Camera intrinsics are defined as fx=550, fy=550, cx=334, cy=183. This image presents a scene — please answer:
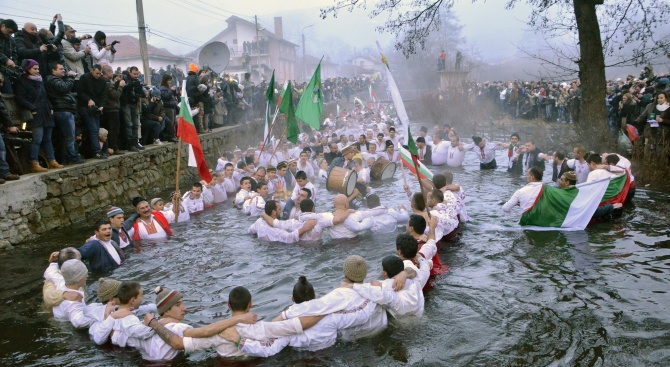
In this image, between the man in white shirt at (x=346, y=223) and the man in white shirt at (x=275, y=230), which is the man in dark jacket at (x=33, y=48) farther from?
the man in white shirt at (x=346, y=223)

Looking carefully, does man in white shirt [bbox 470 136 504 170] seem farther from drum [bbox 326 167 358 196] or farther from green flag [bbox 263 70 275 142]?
green flag [bbox 263 70 275 142]

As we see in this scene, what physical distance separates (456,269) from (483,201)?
475cm

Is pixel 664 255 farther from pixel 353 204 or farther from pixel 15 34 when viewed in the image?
pixel 15 34

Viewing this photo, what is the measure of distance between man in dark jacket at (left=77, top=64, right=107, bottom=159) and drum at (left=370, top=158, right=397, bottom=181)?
7.31m

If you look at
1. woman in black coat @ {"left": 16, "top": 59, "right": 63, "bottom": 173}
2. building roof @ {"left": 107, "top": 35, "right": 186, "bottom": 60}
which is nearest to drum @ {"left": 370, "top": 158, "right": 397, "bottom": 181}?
woman in black coat @ {"left": 16, "top": 59, "right": 63, "bottom": 173}

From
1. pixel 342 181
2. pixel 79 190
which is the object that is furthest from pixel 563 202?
pixel 79 190

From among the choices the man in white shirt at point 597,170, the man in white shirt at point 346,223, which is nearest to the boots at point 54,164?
the man in white shirt at point 346,223

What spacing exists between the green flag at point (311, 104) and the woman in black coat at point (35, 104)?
5128mm

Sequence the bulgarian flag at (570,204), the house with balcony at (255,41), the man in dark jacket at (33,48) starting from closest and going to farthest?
the bulgarian flag at (570,204) < the man in dark jacket at (33,48) < the house with balcony at (255,41)

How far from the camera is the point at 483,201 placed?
12281mm

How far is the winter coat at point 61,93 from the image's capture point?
10.0m

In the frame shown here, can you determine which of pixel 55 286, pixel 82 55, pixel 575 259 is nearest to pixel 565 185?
pixel 575 259

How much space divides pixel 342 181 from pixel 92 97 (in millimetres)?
5451

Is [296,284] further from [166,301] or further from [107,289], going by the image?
[107,289]
